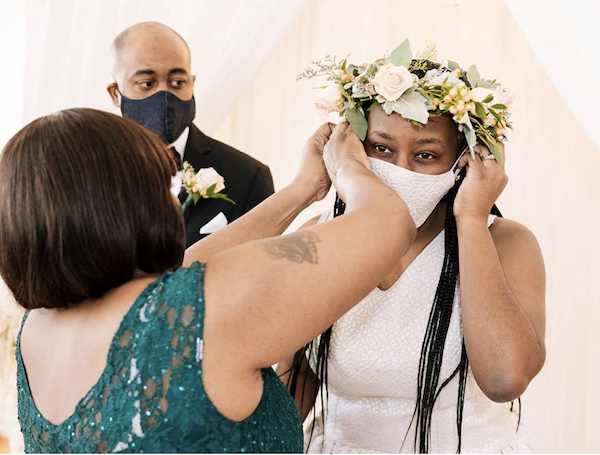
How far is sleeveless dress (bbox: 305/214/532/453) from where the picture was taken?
1877mm

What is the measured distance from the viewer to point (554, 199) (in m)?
3.67

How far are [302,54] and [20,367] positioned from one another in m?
3.20

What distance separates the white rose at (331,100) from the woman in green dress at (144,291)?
771 millimetres

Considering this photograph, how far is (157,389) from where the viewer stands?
1.12 meters

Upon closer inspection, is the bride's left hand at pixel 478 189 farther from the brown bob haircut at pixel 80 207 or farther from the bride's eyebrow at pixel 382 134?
the brown bob haircut at pixel 80 207

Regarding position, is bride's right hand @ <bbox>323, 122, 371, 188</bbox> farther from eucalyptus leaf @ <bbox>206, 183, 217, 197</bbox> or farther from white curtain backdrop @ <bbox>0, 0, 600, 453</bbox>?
white curtain backdrop @ <bbox>0, 0, 600, 453</bbox>

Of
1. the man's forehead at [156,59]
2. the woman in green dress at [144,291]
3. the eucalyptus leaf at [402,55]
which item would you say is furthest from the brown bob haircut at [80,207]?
the man's forehead at [156,59]

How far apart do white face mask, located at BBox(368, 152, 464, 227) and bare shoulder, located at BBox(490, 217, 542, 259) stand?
0.18 meters

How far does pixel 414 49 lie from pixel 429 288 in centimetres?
225

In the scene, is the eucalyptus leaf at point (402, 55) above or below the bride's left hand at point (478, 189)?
above

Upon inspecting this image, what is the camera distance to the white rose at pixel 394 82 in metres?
1.86

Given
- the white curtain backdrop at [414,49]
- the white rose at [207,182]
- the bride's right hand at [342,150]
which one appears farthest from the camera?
the white curtain backdrop at [414,49]

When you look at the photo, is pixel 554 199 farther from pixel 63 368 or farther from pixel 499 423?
pixel 63 368

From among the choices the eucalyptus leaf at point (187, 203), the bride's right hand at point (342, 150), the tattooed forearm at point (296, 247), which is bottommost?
the eucalyptus leaf at point (187, 203)
